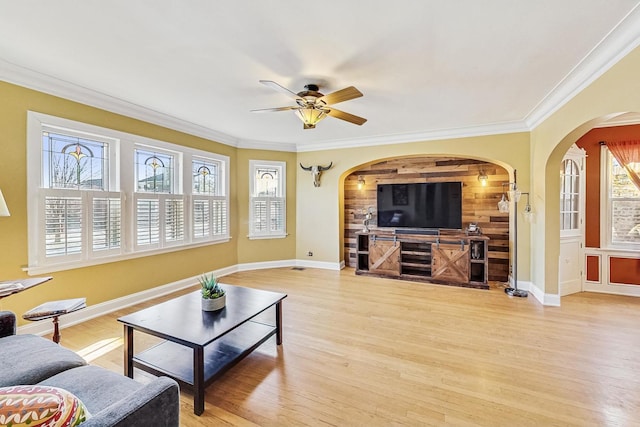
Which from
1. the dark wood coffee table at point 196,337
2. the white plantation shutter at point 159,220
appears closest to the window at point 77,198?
the white plantation shutter at point 159,220

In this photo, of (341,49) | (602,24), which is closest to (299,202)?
(341,49)

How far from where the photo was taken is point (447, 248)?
15.4 ft

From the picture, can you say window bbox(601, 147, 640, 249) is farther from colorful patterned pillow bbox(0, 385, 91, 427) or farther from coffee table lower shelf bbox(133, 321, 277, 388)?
colorful patterned pillow bbox(0, 385, 91, 427)

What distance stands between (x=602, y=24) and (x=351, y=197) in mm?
4434

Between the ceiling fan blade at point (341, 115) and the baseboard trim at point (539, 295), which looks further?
the baseboard trim at point (539, 295)

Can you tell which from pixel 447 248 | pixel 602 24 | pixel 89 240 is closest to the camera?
pixel 602 24

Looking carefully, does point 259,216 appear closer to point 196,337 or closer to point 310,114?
point 310,114

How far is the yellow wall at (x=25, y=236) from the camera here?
2.67 meters

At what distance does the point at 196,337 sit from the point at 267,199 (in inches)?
159

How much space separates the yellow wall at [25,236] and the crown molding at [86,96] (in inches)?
2.4

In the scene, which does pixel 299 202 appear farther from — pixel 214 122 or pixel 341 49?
pixel 341 49

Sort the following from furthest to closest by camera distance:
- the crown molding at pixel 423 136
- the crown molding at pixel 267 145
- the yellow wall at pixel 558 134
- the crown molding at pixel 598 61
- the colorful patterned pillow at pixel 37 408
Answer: the crown molding at pixel 267 145 < the crown molding at pixel 423 136 < the yellow wall at pixel 558 134 < the crown molding at pixel 598 61 < the colorful patterned pillow at pixel 37 408

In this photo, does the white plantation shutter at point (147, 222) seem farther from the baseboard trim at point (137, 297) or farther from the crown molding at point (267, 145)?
the crown molding at point (267, 145)

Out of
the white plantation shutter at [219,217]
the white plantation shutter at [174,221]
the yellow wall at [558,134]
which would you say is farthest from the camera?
the white plantation shutter at [219,217]
